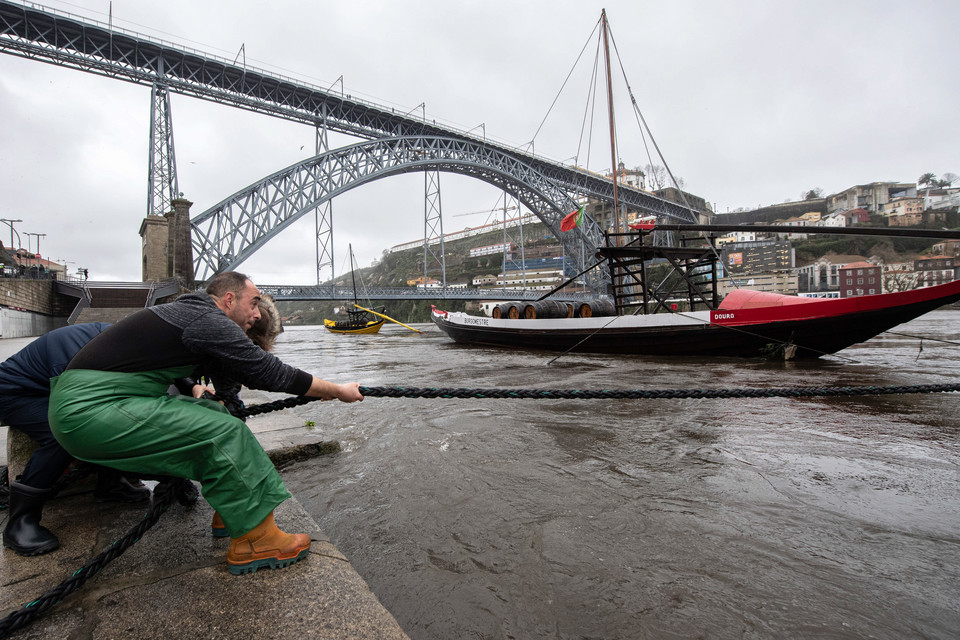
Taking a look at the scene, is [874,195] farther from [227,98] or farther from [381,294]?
[227,98]

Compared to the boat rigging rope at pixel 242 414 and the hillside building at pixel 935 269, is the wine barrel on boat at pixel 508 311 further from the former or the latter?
the hillside building at pixel 935 269

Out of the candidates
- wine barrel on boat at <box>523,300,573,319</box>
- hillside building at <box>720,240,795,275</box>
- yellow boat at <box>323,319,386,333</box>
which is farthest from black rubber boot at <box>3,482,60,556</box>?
hillside building at <box>720,240,795,275</box>

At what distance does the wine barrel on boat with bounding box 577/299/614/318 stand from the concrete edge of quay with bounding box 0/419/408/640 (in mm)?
11498

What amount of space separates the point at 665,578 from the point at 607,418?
102 inches

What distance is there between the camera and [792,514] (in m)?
2.10

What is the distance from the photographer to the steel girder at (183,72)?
1933 centimetres

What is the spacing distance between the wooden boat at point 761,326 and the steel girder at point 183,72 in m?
24.0

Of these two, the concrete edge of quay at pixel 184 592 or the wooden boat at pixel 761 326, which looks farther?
the wooden boat at pixel 761 326

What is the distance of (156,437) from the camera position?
1346 millimetres

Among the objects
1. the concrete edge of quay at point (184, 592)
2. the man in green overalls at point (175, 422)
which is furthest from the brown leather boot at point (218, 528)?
the man in green overalls at point (175, 422)

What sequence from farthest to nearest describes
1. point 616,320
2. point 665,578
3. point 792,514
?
point 616,320 → point 792,514 → point 665,578

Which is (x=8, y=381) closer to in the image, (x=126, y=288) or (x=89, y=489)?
(x=89, y=489)

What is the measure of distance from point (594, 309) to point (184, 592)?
12.3 metres

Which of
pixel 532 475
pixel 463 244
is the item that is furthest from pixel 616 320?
pixel 463 244
